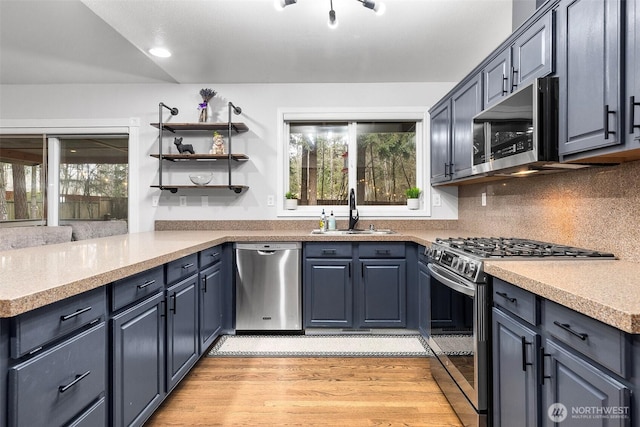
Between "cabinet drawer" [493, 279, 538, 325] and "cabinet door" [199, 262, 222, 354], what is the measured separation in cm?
184

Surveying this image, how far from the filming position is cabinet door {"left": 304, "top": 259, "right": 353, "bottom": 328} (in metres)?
2.98

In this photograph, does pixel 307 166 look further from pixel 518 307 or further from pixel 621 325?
pixel 621 325

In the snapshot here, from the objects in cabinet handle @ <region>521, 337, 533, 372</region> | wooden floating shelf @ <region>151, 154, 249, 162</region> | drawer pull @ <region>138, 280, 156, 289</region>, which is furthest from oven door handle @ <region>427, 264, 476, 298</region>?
wooden floating shelf @ <region>151, 154, 249, 162</region>

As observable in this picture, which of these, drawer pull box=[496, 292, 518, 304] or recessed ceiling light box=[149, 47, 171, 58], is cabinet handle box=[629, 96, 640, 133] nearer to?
drawer pull box=[496, 292, 518, 304]

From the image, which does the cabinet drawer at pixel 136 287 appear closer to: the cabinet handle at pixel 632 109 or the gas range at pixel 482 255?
the gas range at pixel 482 255

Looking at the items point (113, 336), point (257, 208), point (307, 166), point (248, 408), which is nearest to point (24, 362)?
point (113, 336)

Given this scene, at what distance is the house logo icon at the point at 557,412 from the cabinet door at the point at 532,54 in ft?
4.60

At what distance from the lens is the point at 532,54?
1774mm

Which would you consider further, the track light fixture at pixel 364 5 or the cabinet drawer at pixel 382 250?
the cabinet drawer at pixel 382 250

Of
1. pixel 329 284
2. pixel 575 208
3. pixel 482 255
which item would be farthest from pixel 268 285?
pixel 575 208

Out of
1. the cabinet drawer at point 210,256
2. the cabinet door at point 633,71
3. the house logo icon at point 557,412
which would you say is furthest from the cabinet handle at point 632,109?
the cabinet drawer at point 210,256

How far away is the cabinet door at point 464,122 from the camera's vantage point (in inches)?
94.7

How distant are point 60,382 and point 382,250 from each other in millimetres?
2308

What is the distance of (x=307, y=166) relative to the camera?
3.71 metres
